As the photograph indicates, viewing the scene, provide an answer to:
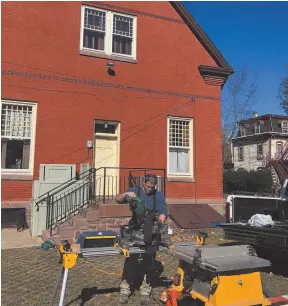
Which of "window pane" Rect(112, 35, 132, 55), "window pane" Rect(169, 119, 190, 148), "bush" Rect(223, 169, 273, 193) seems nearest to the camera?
"window pane" Rect(112, 35, 132, 55)

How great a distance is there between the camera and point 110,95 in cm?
1223

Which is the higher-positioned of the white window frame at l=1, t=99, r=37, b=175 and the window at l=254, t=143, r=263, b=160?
the window at l=254, t=143, r=263, b=160

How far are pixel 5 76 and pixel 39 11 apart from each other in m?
2.66

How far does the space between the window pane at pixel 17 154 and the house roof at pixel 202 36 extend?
7.94 meters

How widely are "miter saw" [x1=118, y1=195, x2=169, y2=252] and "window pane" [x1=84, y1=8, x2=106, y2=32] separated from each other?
31.6 ft

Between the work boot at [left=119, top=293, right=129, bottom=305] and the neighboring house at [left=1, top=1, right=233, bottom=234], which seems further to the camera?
the neighboring house at [left=1, top=1, right=233, bottom=234]

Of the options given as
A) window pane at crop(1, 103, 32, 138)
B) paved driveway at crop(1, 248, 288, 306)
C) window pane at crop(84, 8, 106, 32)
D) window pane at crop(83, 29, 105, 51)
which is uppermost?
window pane at crop(84, 8, 106, 32)

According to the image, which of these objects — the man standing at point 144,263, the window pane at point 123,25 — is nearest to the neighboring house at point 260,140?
the window pane at point 123,25

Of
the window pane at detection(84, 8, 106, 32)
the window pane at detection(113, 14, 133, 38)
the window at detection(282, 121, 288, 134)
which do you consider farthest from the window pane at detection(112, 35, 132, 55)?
the window at detection(282, 121, 288, 134)

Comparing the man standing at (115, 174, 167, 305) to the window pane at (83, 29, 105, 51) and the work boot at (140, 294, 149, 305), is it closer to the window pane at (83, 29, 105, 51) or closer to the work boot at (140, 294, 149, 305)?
the work boot at (140, 294, 149, 305)

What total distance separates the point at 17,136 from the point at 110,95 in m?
3.54

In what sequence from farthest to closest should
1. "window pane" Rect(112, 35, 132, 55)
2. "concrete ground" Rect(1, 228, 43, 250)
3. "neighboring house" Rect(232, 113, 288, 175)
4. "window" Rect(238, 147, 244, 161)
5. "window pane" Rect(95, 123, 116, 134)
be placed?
"window" Rect(238, 147, 244, 161), "neighboring house" Rect(232, 113, 288, 175), "window pane" Rect(112, 35, 132, 55), "window pane" Rect(95, 123, 116, 134), "concrete ground" Rect(1, 228, 43, 250)

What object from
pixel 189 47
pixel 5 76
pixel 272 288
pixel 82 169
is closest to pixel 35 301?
pixel 272 288

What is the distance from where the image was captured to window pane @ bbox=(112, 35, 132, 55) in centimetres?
1270
